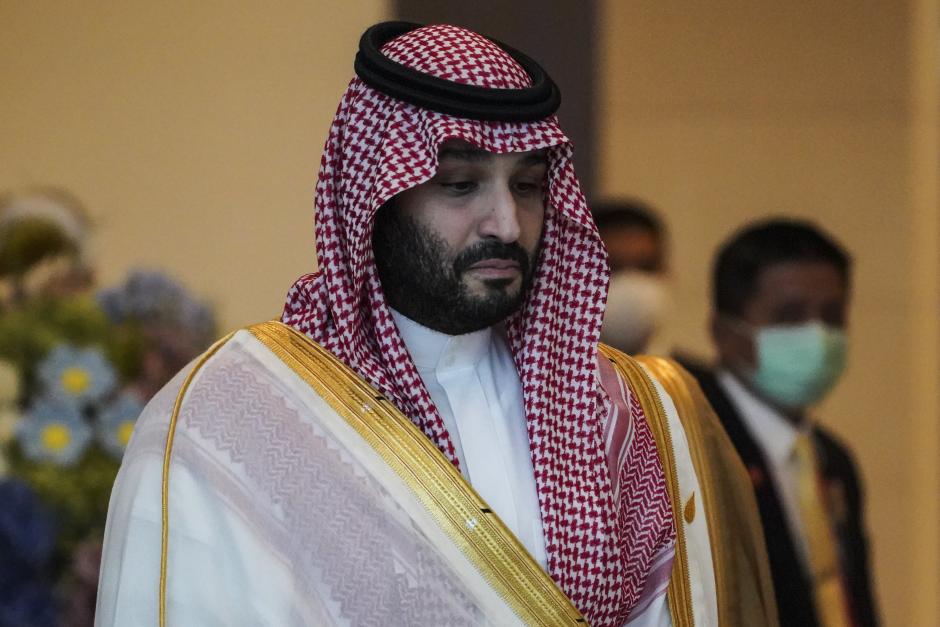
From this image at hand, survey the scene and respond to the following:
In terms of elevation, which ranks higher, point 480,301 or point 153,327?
point 480,301

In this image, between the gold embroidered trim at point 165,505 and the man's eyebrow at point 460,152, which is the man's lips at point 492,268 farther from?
the gold embroidered trim at point 165,505

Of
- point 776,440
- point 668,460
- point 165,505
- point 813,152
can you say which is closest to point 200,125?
point 776,440

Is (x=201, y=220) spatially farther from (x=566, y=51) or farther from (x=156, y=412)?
(x=156, y=412)

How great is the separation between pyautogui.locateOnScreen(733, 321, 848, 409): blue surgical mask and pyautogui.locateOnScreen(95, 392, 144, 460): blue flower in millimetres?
1652

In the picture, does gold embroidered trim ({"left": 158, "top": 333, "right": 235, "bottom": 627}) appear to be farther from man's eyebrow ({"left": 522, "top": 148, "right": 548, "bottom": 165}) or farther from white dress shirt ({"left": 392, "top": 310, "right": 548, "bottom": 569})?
man's eyebrow ({"left": 522, "top": 148, "right": 548, "bottom": 165})

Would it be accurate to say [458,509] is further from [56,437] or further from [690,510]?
[56,437]

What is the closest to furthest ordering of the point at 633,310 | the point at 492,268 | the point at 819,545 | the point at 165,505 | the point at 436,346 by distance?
the point at 165,505 → the point at 492,268 → the point at 436,346 → the point at 819,545 → the point at 633,310

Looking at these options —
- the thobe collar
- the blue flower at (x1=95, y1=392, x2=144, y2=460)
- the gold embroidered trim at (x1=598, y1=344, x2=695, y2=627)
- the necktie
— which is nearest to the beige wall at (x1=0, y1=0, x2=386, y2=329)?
the necktie

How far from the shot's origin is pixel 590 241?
2445mm

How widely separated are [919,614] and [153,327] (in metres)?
4.03

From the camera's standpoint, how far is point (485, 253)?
2213mm

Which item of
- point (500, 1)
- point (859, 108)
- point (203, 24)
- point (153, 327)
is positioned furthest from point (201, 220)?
point (859, 108)

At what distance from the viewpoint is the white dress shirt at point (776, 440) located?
11.5 ft

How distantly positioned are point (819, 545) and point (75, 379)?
5.88 feet
